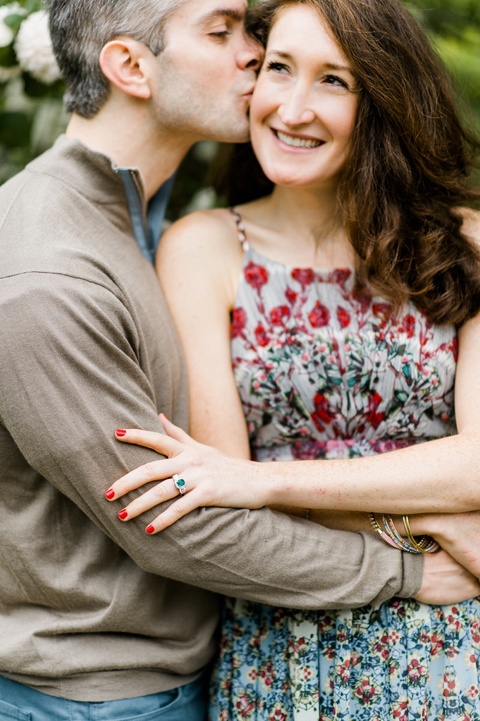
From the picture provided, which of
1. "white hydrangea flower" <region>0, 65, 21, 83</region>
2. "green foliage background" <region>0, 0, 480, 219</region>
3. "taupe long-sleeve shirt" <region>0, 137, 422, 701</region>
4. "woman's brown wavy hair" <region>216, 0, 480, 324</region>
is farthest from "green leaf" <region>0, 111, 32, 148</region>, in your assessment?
"woman's brown wavy hair" <region>216, 0, 480, 324</region>

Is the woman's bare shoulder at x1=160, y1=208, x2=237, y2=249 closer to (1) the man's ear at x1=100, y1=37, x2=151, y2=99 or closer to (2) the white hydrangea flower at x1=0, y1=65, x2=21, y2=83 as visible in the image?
(1) the man's ear at x1=100, y1=37, x2=151, y2=99

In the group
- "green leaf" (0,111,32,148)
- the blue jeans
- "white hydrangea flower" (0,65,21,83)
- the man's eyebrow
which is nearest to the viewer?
the blue jeans

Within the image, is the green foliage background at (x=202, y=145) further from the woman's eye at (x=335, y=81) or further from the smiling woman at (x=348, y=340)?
the woman's eye at (x=335, y=81)

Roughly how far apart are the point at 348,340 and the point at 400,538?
20.4 inches

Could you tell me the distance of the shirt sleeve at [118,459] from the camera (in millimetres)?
1617

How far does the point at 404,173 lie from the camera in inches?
87.6

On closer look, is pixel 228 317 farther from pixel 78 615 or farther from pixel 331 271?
pixel 78 615

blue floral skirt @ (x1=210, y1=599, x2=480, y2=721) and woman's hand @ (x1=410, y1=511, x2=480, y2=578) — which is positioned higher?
woman's hand @ (x1=410, y1=511, x2=480, y2=578)

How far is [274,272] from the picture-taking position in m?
2.26

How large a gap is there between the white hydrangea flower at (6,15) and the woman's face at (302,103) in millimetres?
770

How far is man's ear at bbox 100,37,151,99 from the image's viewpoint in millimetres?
2191

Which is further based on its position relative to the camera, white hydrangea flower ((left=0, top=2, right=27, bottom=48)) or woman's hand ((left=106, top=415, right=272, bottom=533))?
white hydrangea flower ((left=0, top=2, right=27, bottom=48))

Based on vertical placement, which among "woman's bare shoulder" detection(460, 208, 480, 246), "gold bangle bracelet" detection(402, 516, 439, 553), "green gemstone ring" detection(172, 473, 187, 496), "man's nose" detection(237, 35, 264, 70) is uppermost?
"man's nose" detection(237, 35, 264, 70)

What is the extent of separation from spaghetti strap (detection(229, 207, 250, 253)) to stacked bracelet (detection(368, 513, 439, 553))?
0.79 meters
